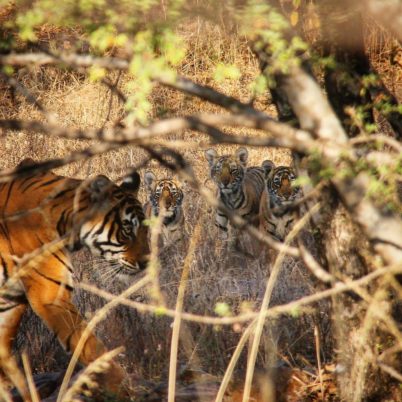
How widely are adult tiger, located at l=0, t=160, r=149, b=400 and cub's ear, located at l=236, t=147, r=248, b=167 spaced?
5.54m

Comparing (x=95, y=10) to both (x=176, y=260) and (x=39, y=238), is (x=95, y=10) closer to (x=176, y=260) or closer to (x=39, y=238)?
(x=39, y=238)

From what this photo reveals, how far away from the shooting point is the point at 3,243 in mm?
5570

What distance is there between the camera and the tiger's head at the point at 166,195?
10.4m

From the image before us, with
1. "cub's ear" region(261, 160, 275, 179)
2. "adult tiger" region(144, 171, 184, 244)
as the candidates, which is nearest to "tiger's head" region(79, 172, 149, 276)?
"adult tiger" region(144, 171, 184, 244)

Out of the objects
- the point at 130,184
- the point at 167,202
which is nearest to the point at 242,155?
the point at 167,202

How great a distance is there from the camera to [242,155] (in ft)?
37.2

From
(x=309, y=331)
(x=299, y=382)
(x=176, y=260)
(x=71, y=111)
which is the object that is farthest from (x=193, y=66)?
(x=299, y=382)

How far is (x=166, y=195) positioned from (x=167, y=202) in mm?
103

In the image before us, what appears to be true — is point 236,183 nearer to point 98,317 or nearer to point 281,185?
point 281,185

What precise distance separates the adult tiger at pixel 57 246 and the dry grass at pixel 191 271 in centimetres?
45

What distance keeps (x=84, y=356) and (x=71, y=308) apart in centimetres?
32

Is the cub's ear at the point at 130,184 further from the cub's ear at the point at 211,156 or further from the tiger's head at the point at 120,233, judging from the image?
the cub's ear at the point at 211,156

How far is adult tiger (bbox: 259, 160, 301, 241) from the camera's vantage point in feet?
33.1

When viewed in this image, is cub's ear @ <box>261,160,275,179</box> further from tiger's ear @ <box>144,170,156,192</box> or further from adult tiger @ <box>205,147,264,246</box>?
tiger's ear @ <box>144,170,156,192</box>
